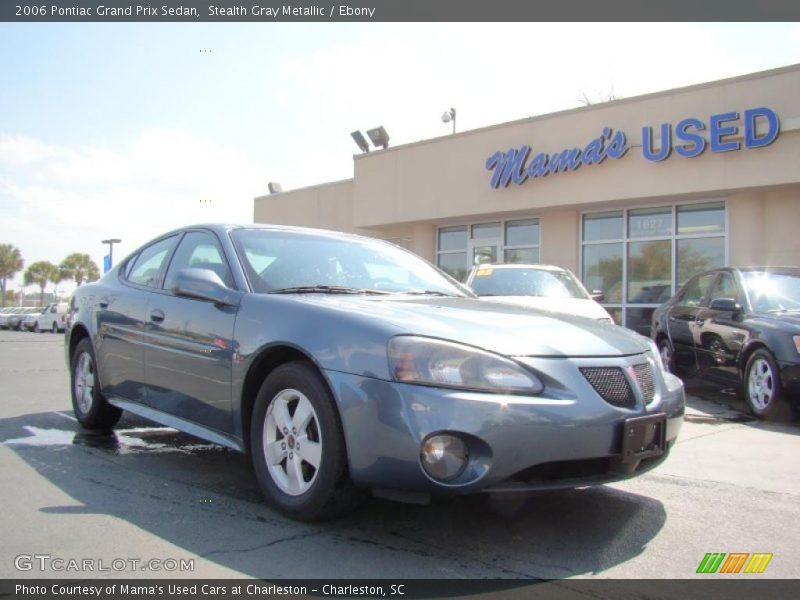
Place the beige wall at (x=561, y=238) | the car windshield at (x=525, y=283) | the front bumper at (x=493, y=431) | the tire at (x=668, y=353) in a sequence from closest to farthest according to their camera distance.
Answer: the front bumper at (x=493, y=431), the tire at (x=668, y=353), the car windshield at (x=525, y=283), the beige wall at (x=561, y=238)

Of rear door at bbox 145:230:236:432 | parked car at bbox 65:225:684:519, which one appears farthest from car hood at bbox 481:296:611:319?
rear door at bbox 145:230:236:432

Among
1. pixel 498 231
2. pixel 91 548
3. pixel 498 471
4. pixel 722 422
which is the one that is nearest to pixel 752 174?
pixel 498 231

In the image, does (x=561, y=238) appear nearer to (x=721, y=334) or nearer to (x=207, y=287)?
(x=721, y=334)

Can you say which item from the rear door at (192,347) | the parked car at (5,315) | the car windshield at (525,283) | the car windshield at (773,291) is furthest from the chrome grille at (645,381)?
the parked car at (5,315)

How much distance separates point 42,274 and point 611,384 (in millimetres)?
85196

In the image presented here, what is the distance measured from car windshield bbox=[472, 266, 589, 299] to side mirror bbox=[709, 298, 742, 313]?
2316 millimetres

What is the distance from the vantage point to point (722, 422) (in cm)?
648

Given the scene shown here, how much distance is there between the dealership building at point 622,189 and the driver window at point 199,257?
35.0ft

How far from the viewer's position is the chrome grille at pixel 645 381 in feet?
10.7

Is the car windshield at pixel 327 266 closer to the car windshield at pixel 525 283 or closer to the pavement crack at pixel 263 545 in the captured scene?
the pavement crack at pixel 263 545

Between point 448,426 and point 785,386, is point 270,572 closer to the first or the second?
point 448,426

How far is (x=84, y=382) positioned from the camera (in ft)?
18.2

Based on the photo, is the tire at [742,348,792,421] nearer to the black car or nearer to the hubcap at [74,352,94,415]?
the black car

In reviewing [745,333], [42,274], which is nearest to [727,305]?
[745,333]
